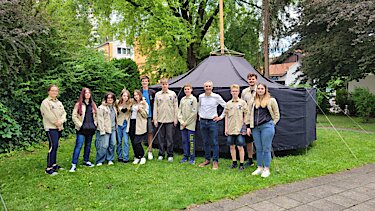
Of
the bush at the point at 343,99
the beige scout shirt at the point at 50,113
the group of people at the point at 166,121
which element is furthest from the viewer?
the bush at the point at 343,99

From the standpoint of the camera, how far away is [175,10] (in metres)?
14.0

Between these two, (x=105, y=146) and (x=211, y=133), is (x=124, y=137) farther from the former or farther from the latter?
(x=211, y=133)

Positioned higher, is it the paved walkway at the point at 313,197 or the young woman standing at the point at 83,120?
the young woman standing at the point at 83,120

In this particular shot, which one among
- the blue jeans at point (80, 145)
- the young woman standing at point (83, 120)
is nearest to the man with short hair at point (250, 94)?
the young woman standing at point (83, 120)

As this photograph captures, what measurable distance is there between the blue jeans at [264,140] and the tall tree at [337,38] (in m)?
6.05

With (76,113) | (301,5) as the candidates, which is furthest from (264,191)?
(301,5)

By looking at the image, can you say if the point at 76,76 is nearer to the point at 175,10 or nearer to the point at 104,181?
the point at 104,181

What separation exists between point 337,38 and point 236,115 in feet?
25.5

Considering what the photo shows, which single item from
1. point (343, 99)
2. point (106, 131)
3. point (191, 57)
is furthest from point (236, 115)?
point (343, 99)

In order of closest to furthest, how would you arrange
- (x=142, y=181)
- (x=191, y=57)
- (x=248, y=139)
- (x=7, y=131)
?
(x=142, y=181) < (x=248, y=139) < (x=7, y=131) < (x=191, y=57)

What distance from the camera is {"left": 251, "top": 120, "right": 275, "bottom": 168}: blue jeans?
489cm

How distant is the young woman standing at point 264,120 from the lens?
15.9 ft

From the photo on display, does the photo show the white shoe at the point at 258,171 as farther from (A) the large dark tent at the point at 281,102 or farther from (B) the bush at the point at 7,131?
(B) the bush at the point at 7,131

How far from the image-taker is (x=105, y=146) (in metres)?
5.85
